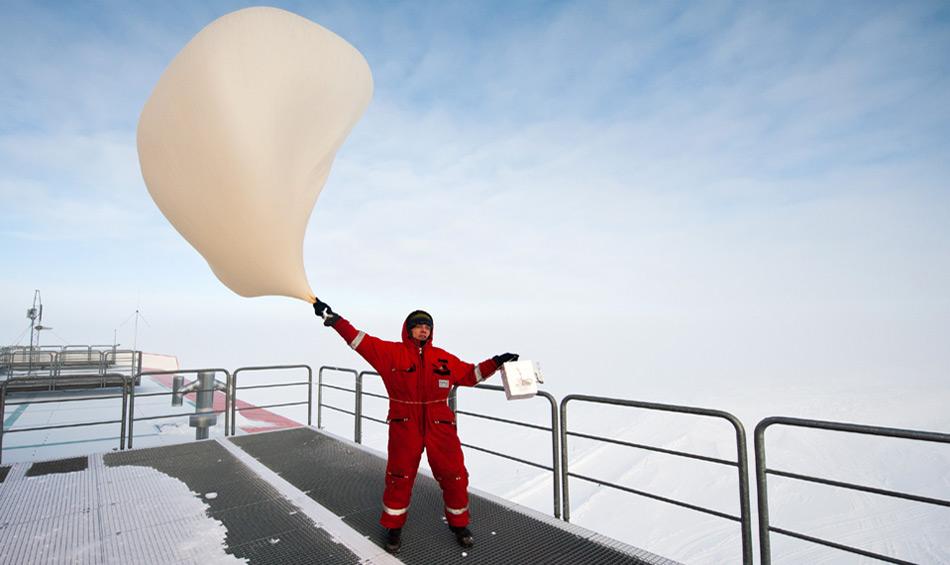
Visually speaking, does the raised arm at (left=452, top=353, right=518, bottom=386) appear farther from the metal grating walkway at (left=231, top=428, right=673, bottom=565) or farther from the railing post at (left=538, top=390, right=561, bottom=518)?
the metal grating walkway at (left=231, top=428, right=673, bottom=565)

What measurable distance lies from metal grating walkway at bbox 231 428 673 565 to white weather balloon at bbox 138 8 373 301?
1.98 meters

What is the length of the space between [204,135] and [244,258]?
0.84 m

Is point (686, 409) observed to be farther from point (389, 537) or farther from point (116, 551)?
point (116, 551)

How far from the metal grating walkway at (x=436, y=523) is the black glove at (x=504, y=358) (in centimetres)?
Result: 130

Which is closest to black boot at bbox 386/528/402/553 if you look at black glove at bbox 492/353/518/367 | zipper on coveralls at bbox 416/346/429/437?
zipper on coveralls at bbox 416/346/429/437

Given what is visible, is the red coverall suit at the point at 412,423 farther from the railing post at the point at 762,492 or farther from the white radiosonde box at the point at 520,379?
the railing post at the point at 762,492

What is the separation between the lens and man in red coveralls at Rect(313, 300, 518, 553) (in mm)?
3443

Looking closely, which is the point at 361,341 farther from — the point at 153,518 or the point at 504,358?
the point at 153,518

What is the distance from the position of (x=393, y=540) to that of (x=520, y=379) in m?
1.42

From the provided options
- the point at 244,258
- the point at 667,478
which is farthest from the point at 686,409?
the point at 667,478

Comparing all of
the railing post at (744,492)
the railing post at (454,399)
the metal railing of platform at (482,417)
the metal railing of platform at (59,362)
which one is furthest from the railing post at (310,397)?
the metal railing of platform at (59,362)

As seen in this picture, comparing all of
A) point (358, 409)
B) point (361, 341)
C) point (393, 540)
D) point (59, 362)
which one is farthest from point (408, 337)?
point (59, 362)

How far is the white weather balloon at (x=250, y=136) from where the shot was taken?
2.96 meters

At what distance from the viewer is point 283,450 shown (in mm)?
6285
